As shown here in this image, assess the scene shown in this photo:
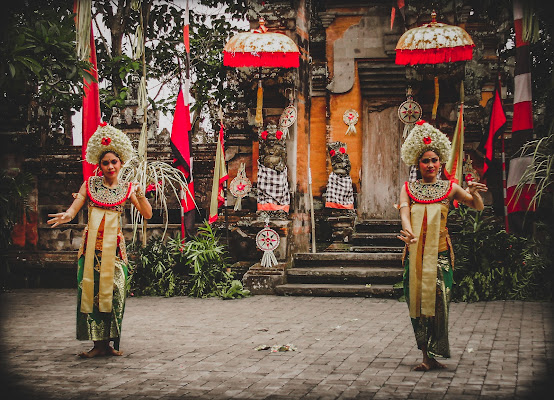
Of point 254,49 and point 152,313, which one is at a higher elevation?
point 254,49

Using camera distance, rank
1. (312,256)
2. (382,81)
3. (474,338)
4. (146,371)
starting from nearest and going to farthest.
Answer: (146,371)
(474,338)
(312,256)
(382,81)

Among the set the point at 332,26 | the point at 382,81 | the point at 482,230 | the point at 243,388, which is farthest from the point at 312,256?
the point at 243,388

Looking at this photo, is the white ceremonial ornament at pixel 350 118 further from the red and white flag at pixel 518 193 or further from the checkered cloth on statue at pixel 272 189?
the red and white flag at pixel 518 193

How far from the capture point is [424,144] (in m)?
5.65

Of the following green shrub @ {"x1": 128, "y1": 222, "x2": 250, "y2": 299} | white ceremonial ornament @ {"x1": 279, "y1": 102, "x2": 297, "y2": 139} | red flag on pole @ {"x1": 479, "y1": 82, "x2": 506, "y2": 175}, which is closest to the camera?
green shrub @ {"x1": 128, "y1": 222, "x2": 250, "y2": 299}

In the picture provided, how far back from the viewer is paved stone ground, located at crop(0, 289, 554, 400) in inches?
187

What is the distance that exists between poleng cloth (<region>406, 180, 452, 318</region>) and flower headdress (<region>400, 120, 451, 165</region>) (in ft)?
0.83

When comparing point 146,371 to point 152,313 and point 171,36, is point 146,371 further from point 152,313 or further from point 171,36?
point 171,36

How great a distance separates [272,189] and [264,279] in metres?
1.45

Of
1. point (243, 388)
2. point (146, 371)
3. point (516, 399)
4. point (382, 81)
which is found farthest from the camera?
point (382, 81)

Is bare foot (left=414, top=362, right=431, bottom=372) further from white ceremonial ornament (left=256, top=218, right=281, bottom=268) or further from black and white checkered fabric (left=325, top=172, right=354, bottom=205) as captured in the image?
black and white checkered fabric (left=325, top=172, right=354, bottom=205)

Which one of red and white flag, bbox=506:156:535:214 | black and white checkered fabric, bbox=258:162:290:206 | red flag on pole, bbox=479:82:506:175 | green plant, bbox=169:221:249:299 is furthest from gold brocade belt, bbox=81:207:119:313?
red flag on pole, bbox=479:82:506:175

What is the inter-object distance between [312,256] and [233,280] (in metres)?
1.52

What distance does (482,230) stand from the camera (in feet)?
32.6
